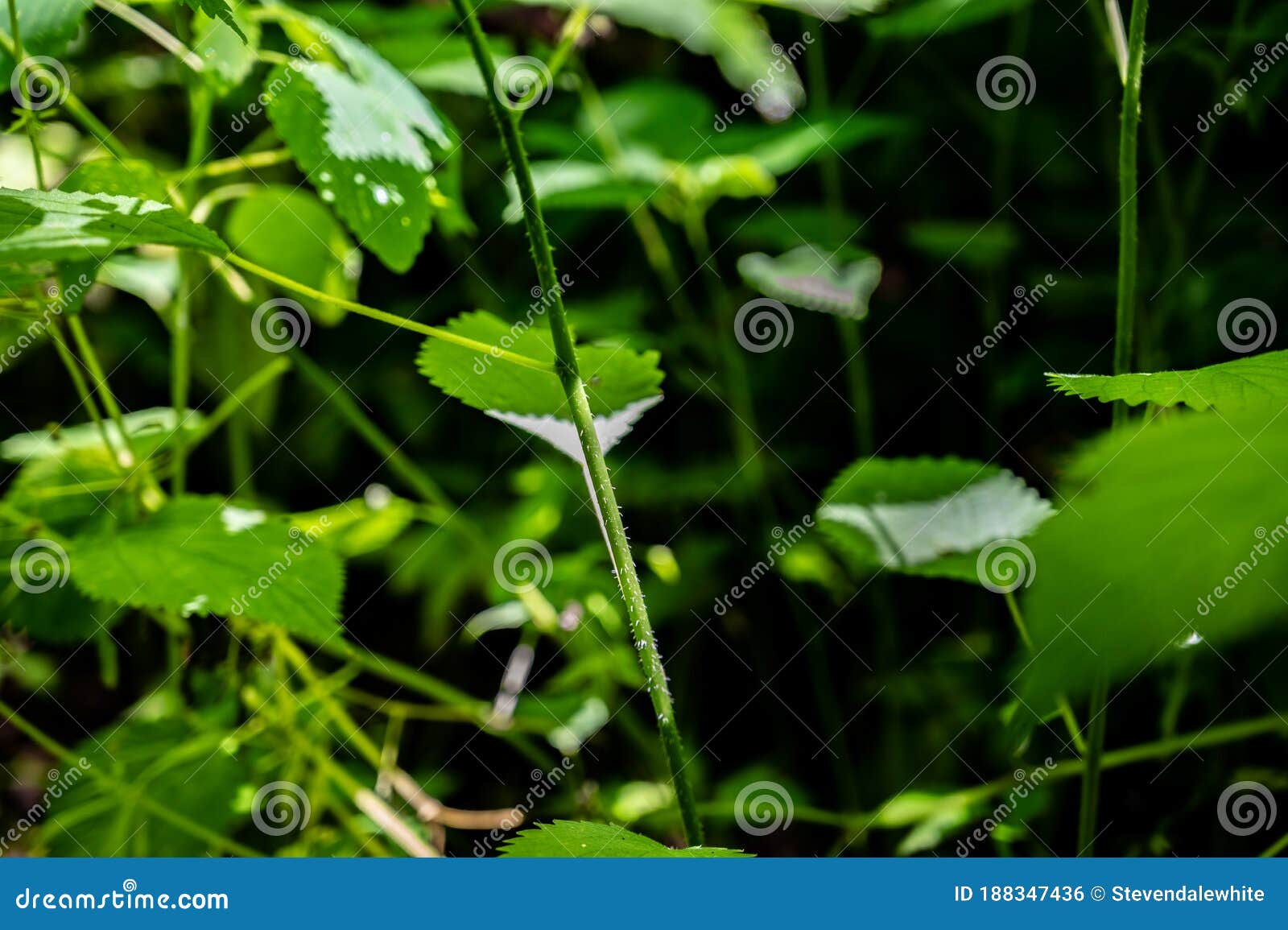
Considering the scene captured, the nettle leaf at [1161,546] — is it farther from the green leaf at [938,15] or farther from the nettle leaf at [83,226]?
the green leaf at [938,15]

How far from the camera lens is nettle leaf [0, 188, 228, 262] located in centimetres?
47

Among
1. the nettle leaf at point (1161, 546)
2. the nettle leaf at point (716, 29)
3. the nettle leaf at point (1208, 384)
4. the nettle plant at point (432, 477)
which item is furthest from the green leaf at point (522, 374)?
the nettle leaf at point (716, 29)

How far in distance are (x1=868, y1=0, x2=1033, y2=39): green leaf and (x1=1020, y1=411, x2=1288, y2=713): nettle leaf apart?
99cm

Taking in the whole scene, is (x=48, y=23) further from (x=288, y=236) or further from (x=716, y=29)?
(x=716, y=29)

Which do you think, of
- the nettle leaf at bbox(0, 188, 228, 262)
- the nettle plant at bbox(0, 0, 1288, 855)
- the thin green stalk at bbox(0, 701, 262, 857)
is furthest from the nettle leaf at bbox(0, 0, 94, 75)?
the thin green stalk at bbox(0, 701, 262, 857)

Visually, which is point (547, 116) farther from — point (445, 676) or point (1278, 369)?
point (1278, 369)

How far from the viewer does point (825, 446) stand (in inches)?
58.6

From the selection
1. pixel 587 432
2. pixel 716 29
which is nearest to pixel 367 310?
pixel 587 432

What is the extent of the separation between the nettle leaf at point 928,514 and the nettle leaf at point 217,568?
0.45 metres

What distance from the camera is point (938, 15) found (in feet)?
3.60

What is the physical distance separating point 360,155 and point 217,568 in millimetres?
354

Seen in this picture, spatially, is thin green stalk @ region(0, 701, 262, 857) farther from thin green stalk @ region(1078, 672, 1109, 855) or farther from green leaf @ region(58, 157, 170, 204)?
thin green stalk @ region(1078, 672, 1109, 855)

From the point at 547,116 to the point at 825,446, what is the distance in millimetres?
761

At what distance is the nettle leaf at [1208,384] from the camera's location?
48 centimetres
